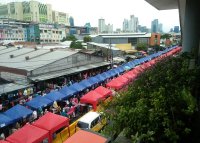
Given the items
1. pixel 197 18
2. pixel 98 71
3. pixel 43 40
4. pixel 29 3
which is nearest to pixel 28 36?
pixel 43 40

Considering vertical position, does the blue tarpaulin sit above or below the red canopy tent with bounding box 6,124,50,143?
above

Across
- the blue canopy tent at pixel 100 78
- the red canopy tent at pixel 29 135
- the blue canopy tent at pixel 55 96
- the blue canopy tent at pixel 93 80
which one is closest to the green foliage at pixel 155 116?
the red canopy tent at pixel 29 135

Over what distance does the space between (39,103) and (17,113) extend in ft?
6.46

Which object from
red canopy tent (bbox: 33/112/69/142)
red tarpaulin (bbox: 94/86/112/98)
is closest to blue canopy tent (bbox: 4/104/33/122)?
red canopy tent (bbox: 33/112/69/142)

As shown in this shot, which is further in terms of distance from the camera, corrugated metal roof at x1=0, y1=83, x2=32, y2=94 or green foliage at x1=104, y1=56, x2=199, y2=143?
corrugated metal roof at x1=0, y1=83, x2=32, y2=94

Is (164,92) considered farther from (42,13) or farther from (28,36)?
(42,13)

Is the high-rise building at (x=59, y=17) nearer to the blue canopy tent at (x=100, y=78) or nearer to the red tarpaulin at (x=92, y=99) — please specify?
the blue canopy tent at (x=100, y=78)

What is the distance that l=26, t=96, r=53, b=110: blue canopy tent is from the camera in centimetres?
1424

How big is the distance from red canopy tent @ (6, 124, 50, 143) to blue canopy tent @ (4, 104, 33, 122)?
2.40 m

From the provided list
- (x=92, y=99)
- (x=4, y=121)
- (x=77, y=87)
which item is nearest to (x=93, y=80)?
(x=77, y=87)

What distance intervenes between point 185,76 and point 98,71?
21521 mm

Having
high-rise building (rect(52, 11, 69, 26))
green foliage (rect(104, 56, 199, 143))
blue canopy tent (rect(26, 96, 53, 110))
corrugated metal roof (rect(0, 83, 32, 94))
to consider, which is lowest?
blue canopy tent (rect(26, 96, 53, 110))

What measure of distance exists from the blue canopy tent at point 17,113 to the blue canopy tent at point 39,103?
0.85 metres

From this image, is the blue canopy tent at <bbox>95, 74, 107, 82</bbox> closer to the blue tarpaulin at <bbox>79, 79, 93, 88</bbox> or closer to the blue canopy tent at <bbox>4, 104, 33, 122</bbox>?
the blue tarpaulin at <bbox>79, 79, 93, 88</bbox>
